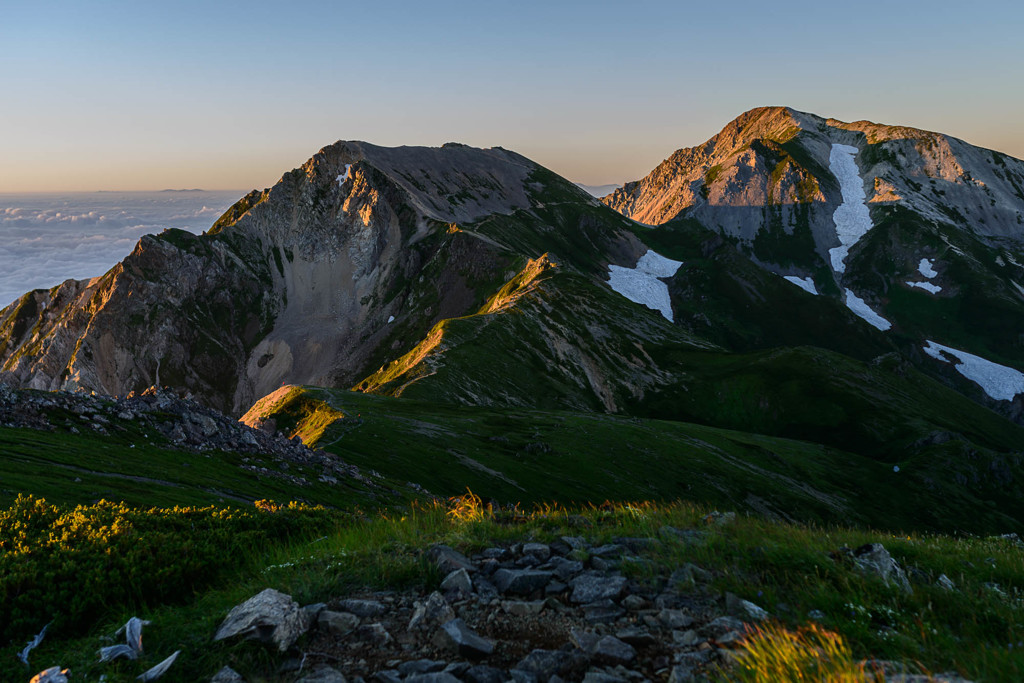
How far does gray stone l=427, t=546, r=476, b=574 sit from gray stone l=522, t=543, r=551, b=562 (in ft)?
3.60

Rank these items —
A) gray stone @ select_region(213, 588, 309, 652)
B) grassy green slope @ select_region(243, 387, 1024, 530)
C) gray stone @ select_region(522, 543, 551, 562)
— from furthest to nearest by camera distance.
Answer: grassy green slope @ select_region(243, 387, 1024, 530)
gray stone @ select_region(522, 543, 551, 562)
gray stone @ select_region(213, 588, 309, 652)

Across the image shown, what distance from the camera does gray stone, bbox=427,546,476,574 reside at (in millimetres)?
10000

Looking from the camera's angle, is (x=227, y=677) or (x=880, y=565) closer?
(x=227, y=677)

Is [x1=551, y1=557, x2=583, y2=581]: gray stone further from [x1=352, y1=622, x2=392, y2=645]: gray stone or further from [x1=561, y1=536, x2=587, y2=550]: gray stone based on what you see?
[x1=352, y1=622, x2=392, y2=645]: gray stone

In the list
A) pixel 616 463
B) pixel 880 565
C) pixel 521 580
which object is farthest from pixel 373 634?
pixel 616 463

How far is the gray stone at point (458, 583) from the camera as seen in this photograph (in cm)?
946

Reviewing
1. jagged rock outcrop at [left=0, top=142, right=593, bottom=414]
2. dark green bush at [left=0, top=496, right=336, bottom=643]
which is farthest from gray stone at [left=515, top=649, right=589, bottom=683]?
jagged rock outcrop at [left=0, top=142, right=593, bottom=414]

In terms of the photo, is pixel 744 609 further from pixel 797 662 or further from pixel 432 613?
pixel 432 613

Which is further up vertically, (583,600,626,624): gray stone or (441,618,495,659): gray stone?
(441,618,495,659): gray stone

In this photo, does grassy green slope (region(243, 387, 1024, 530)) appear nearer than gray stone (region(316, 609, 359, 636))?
No

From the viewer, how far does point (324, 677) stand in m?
7.24

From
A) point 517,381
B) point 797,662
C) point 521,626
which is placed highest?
point 797,662

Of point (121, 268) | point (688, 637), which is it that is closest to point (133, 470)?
point (688, 637)

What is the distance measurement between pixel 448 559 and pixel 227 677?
3795 millimetres
